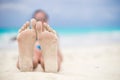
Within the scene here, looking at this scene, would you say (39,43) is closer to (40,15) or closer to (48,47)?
(48,47)

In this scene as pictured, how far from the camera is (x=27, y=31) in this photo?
109cm

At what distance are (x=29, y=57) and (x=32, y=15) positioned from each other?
0.28 m

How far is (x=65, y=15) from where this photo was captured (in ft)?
5.23

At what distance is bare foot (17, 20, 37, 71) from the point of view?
1093 mm

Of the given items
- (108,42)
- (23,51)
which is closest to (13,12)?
(23,51)

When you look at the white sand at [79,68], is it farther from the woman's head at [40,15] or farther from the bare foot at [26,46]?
the woman's head at [40,15]

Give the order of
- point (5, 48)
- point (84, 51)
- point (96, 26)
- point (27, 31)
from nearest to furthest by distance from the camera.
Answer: point (27, 31)
point (5, 48)
point (96, 26)
point (84, 51)

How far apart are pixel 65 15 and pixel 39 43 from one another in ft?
1.69

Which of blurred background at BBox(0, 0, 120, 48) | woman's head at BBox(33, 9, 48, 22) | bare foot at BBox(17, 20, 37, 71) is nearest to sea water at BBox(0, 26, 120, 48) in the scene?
blurred background at BBox(0, 0, 120, 48)

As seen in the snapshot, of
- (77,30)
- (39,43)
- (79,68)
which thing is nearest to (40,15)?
(39,43)

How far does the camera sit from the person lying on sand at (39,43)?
109 cm

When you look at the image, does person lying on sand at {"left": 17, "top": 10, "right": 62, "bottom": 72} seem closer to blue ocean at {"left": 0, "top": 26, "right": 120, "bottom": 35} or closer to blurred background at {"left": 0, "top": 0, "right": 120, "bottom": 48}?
blurred background at {"left": 0, "top": 0, "right": 120, "bottom": 48}

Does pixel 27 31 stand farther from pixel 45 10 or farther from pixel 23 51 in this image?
pixel 45 10

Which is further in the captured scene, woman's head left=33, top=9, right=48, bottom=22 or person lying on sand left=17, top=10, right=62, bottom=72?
woman's head left=33, top=9, right=48, bottom=22
